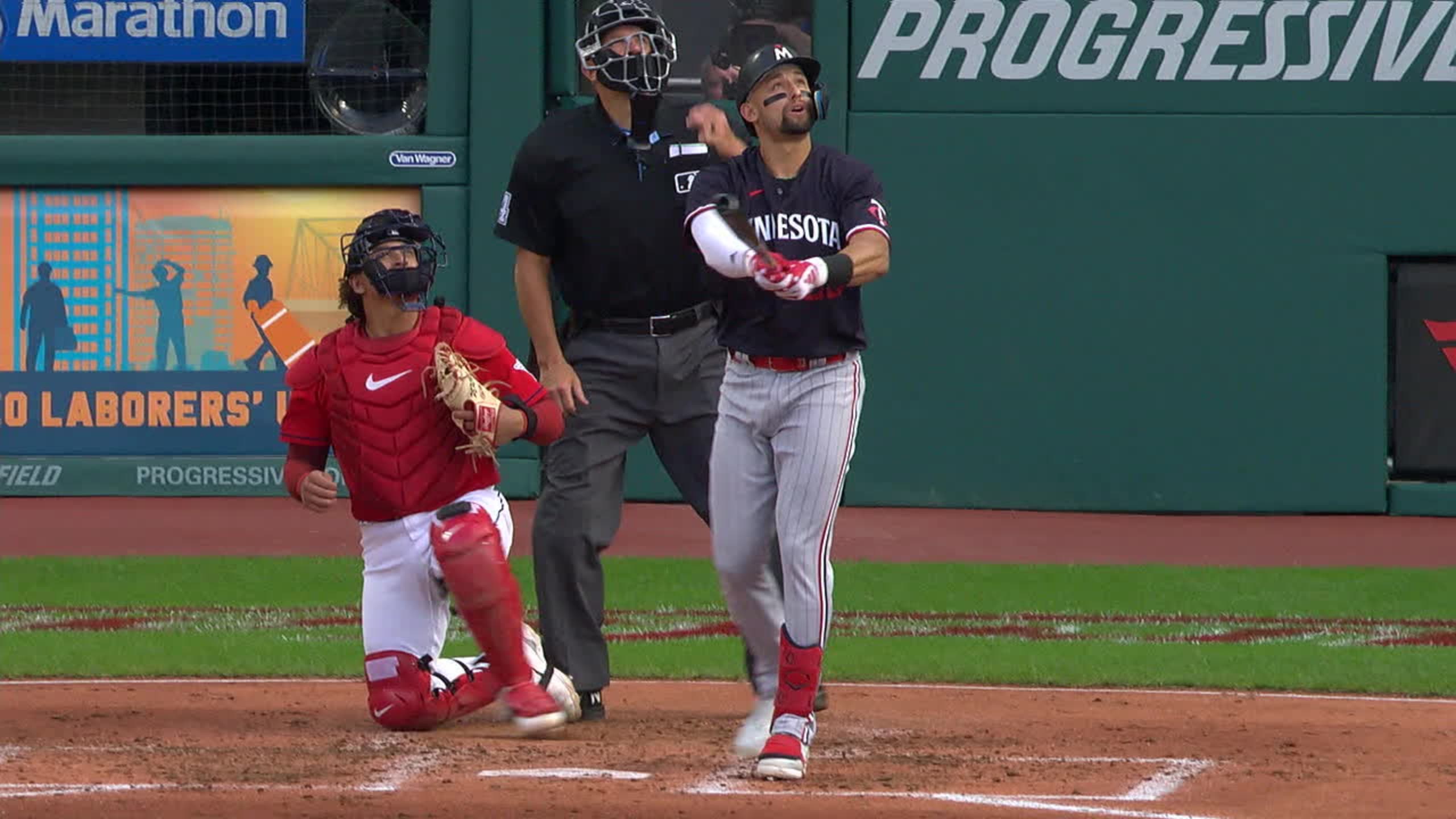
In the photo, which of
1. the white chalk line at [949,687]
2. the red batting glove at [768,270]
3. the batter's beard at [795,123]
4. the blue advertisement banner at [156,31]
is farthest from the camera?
the blue advertisement banner at [156,31]

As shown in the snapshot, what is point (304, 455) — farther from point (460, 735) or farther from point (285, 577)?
point (285, 577)

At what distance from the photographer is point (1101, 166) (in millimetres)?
16312

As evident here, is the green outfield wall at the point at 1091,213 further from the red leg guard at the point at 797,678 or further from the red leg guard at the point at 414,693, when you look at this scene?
the red leg guard at the point at 797,678

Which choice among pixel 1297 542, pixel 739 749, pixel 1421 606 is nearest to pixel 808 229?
pixel 739 749

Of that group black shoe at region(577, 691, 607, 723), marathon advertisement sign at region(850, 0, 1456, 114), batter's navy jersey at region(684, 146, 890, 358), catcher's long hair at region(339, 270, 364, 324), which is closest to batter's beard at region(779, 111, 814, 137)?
batter's navy jersey at region(684, 146, 890, 358)

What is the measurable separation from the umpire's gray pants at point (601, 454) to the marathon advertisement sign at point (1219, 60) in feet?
31.3

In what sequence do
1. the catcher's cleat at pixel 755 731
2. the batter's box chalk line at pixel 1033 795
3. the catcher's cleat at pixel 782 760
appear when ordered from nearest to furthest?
the batter's box chalk line at pixel 1033 795 → the catcher's cleat at pixel 782 760 → the catcher's cleat at pixel 755 731

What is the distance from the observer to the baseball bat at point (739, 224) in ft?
18.9

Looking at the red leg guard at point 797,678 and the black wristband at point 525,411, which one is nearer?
the red leg guard at point 797,678

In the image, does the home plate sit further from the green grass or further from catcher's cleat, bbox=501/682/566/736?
the green grass

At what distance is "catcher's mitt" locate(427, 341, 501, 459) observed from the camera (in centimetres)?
661

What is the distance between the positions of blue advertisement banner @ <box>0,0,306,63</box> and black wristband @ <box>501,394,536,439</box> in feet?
33.5

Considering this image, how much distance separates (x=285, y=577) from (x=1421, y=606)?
5944 mm

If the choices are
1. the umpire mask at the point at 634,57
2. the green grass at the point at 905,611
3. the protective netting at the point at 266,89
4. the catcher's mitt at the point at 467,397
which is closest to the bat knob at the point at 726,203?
the catcher's mitt at the point at 467,397
